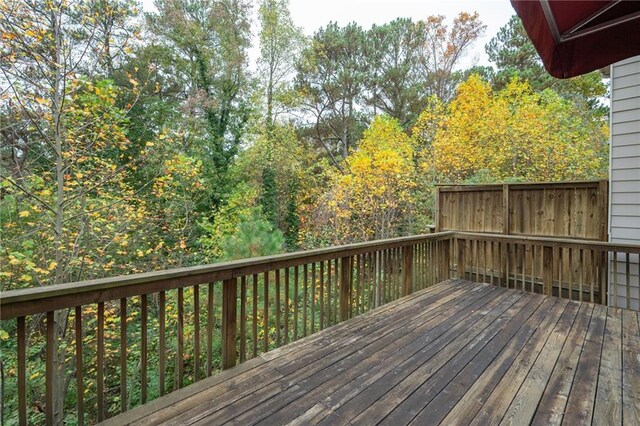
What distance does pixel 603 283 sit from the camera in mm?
3498

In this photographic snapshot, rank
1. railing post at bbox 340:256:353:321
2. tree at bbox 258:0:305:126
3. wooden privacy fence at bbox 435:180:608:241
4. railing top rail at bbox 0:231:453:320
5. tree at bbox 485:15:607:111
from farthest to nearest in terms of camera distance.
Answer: tree at bbox 258:0:305:126 < tree at bbox 485:15:607:111 < wooden privacy fence at bbox 435:180:608:241 < railing post at bbox 340:256:353:321 < railing top rail at bbox 0:231:453:320

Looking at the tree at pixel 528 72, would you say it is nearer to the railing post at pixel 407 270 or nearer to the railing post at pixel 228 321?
the railing post at pixel 407 270

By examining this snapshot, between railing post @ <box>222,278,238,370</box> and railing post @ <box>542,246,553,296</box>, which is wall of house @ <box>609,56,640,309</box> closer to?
railing post @ <box>542,246,553,296</box>

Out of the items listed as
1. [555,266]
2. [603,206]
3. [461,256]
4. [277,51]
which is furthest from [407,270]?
[277,51]

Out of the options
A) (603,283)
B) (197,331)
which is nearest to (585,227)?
(603,283)

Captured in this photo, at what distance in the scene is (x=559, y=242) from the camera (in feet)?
12.0

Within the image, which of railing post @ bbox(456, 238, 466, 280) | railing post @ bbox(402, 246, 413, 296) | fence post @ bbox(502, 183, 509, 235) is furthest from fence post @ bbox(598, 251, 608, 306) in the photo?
railing post @ bbox(402, 246, 413, 296)

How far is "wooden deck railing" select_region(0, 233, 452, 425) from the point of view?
145cm

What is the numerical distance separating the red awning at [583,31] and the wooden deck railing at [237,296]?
6.63 feet

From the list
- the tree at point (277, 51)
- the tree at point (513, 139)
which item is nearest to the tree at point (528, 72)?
the tree at point (513, 139)

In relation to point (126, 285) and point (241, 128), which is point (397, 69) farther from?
point (126, 285)

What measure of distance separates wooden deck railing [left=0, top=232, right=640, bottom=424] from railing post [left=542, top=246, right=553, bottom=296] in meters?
0.01

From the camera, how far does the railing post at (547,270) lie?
12.6ft

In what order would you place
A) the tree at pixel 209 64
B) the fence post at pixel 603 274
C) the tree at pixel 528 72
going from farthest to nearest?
the tree at pixel 528 72 → the tree at pixel 209 64 → the fence post at pixel 603 274
